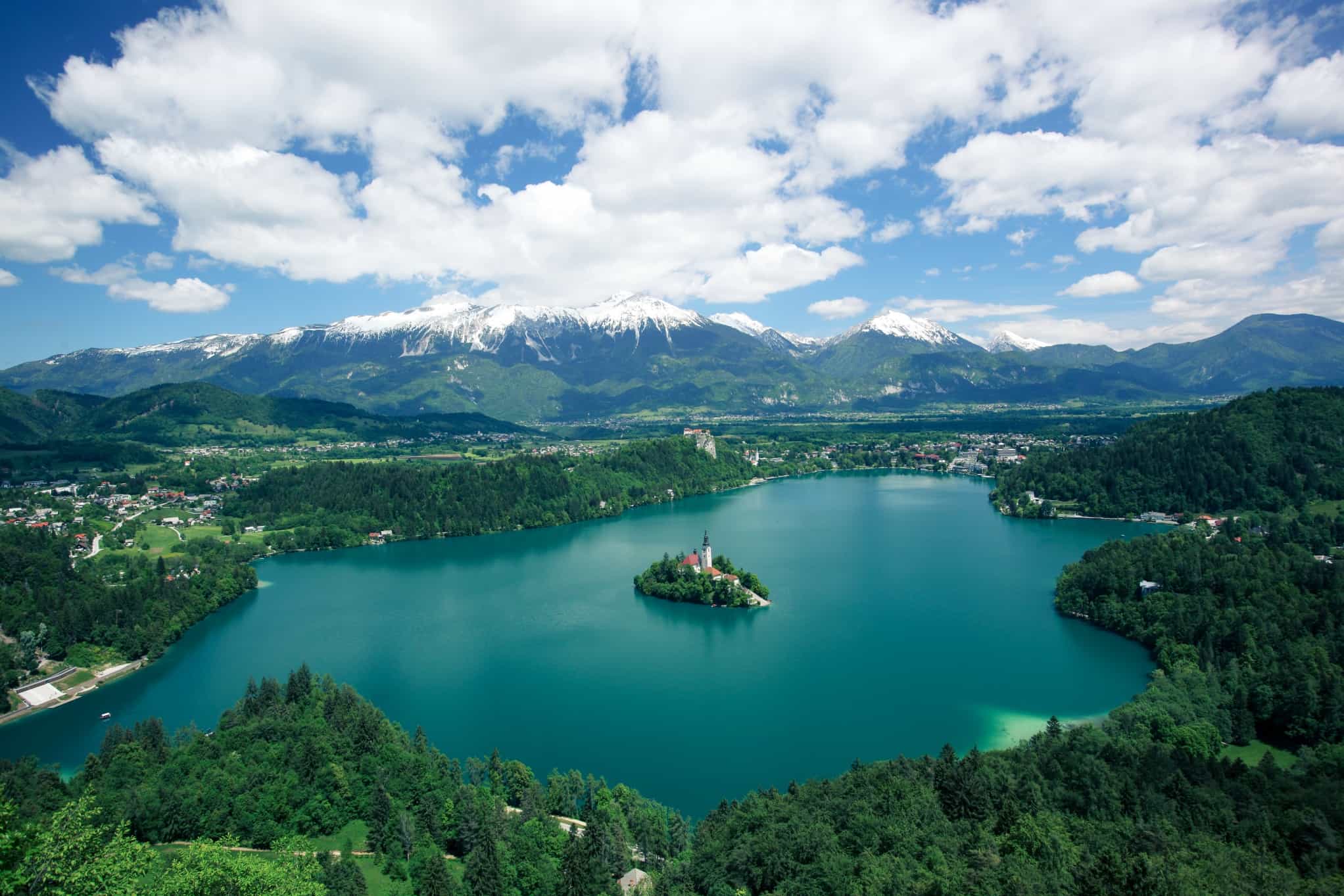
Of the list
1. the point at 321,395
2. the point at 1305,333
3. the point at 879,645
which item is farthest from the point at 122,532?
the point at 1305,333

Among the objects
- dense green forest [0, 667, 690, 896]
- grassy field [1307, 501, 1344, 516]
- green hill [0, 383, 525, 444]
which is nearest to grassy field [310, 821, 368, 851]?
dense green forest [0, 667, 690, 896]

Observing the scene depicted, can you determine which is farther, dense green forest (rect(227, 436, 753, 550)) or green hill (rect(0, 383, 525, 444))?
green hill (rect(0, 383, 525, 444))

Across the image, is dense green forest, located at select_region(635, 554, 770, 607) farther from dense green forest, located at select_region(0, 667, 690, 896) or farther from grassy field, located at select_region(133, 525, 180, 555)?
grassy field, located at select_region(133, 525, 180, 555)

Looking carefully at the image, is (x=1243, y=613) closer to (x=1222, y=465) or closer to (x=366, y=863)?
(x=366, y=863)

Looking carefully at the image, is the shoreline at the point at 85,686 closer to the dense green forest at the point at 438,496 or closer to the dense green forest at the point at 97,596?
the dense green forest at the point at 97,596

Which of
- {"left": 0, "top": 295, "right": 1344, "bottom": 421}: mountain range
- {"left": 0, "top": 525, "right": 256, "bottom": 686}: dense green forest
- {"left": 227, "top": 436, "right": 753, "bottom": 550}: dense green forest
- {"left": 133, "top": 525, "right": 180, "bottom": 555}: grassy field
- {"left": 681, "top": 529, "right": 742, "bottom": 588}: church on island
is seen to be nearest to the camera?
{"left": 0, "top": 525, "right": 256, "bottom": 686}: dense green forest

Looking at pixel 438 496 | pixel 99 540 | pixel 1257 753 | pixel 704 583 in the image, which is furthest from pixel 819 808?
pixel 438 496

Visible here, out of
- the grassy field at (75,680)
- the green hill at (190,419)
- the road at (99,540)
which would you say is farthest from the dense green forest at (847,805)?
the green hill at (190,419)
